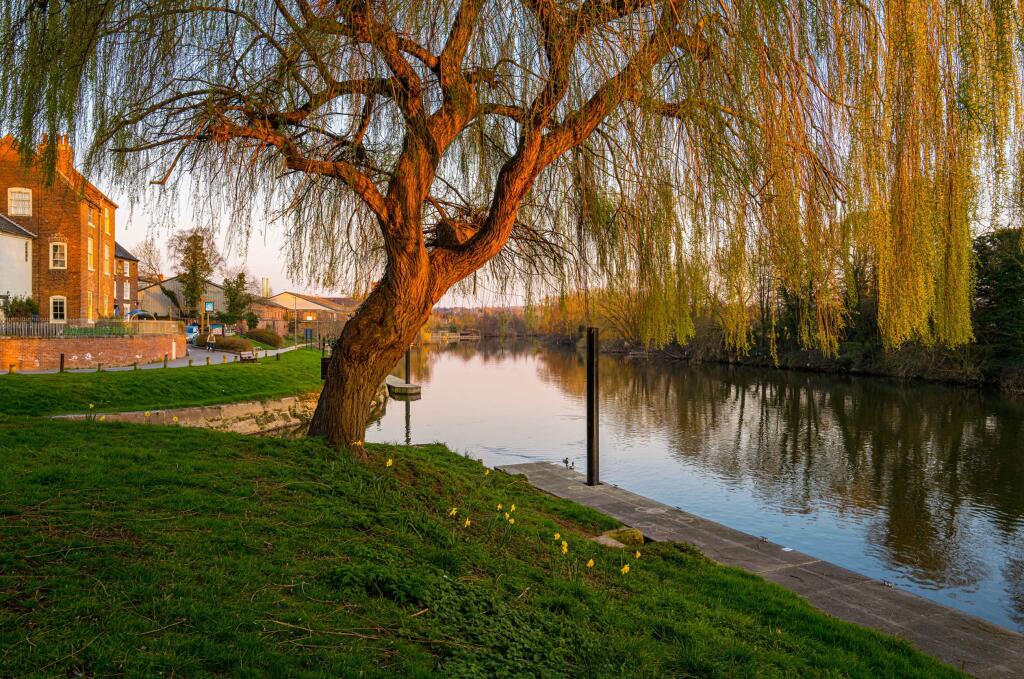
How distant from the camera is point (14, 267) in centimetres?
2800

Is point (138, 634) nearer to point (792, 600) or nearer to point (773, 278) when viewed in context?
point (773, 278)

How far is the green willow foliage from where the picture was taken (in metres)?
3.00


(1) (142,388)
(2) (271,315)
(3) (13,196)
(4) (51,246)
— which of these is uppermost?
(3) (13,196)

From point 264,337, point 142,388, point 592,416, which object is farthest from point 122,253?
point 592,416

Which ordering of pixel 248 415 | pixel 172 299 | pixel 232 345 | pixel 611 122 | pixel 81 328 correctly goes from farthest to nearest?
pixel 172 299 → pixel 232 345 → pixel 81 328 → pixel 248 415 → pixel 611 122

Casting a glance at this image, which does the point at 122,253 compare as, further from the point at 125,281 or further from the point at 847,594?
the point at 847,594

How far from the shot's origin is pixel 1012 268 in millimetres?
A: 22453

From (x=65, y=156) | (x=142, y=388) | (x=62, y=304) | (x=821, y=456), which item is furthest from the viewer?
(x=62, y=304)

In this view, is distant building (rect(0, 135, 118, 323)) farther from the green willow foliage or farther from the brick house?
the green willow foliage

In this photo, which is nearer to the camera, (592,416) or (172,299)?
(592,416)

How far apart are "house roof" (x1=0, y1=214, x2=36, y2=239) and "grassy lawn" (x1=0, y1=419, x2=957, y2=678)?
2733 centimetres

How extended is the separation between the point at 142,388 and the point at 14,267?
51.3ft

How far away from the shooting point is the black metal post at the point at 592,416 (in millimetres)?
10312

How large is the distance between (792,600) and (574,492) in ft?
15.2
